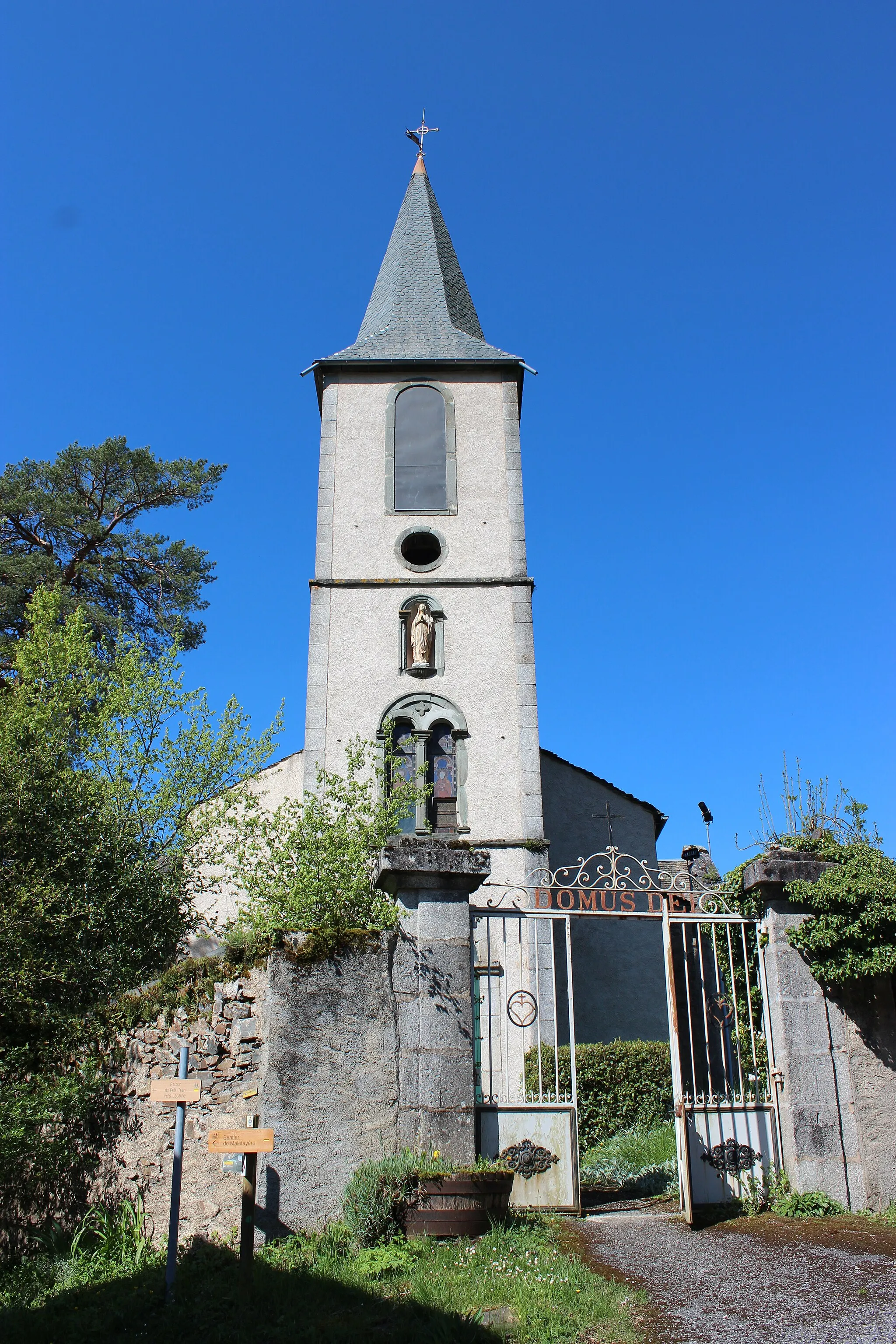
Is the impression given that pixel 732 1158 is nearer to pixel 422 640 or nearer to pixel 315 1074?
pixel 315 1074

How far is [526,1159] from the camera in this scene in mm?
7184

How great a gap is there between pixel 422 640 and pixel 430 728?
4.65 feet

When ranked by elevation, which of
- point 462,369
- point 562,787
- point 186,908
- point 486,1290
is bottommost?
point 486,1290

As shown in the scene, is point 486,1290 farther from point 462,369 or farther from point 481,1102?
point 462,369

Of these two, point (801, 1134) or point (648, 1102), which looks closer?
point (801, 1134)

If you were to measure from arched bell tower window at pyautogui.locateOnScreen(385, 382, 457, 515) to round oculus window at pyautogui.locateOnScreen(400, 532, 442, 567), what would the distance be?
0.40 m

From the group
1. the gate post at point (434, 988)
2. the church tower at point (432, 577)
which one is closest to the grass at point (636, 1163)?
the gate post at point (434, 988)

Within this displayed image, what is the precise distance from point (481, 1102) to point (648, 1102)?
17.6 ft

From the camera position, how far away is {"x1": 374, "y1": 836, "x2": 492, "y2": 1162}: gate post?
6.77 m

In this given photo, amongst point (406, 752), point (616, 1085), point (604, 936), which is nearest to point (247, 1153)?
point (616, 1085)

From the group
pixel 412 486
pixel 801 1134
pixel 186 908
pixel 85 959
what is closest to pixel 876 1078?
pixel 801 1134

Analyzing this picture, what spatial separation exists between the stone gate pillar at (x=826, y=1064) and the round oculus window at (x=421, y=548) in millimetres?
9943

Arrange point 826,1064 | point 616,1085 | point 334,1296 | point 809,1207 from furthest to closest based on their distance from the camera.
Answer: point 616,1085 < point 826,1064 < point 809,1207 < point 334,1296

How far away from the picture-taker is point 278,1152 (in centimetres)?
650
